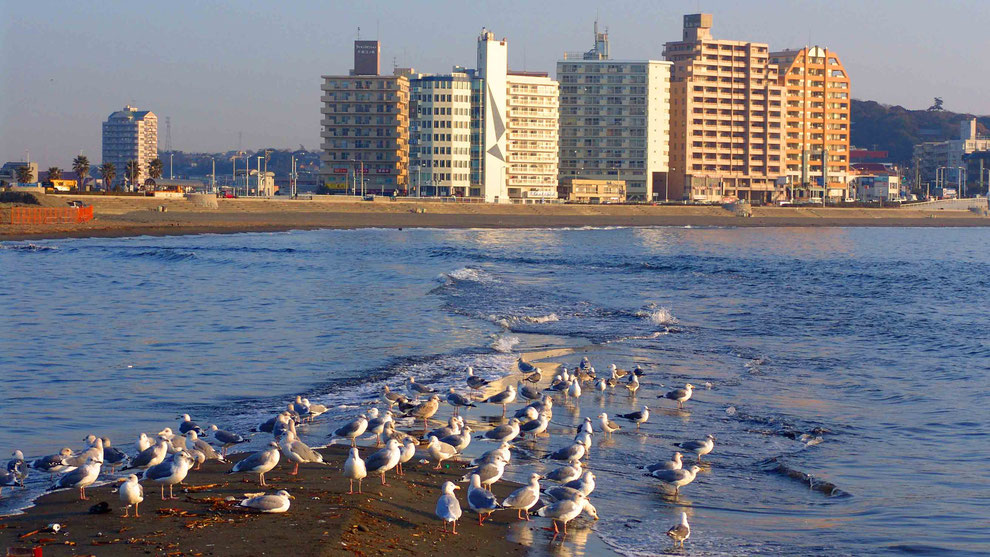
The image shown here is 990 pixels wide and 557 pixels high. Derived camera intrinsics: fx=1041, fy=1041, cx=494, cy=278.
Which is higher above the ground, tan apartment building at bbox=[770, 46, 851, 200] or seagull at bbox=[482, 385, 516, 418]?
tan apartment building at bbox=[770, 46, 851, 200]

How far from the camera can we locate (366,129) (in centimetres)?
12219

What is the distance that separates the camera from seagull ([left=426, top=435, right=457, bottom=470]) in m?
10.0

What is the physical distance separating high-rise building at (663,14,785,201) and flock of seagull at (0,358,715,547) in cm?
12839

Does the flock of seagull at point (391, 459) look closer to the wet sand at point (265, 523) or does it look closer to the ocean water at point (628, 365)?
the wet sand at point (265, 523)

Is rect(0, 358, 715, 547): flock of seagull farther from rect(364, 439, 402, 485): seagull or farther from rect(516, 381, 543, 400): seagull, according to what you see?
rect(516, 381, 543, 400): seagull

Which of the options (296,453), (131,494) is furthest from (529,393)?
(131,494)

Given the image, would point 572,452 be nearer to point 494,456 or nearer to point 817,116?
point 494,456

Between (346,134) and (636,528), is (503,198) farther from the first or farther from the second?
(636,528)

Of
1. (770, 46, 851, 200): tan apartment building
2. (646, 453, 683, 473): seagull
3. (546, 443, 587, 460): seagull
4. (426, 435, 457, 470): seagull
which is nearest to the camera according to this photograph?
(646, 453, 683, 473): seagull

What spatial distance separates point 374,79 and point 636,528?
117 m

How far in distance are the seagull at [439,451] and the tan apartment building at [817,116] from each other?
466 ft

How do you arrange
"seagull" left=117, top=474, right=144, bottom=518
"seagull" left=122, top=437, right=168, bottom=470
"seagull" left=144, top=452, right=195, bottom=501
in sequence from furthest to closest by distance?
"seagull" left=122, top=437, right=168, bottom=470
"seagull" left=144, top=452, right=195, bottom=501
"seagull" left=117, top=474, right=144, bottom=518

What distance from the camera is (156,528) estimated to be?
7449mm

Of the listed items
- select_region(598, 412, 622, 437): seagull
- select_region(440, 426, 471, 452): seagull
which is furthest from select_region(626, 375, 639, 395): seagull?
select_region(440, 426, 471, 452): seagull
